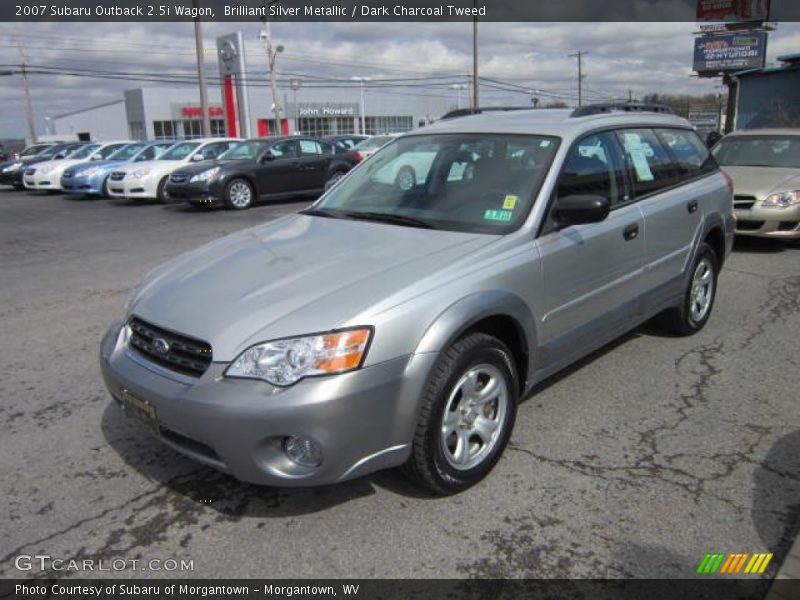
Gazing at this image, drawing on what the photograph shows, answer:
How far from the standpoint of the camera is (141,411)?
9.53ft

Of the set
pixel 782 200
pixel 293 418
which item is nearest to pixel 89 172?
pixel 782 200

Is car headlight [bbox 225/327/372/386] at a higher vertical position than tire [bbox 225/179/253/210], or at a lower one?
higher

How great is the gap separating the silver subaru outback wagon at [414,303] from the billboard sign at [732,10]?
4237 cm

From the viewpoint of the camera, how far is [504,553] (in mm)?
2662

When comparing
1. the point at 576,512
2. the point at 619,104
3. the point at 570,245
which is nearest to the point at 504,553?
the point at 576,512

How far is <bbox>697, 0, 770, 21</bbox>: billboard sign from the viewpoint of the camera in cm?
3912

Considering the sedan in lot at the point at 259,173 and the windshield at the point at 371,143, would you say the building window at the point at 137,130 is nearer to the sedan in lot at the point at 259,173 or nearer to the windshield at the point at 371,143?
the windshield at the point at 371,143

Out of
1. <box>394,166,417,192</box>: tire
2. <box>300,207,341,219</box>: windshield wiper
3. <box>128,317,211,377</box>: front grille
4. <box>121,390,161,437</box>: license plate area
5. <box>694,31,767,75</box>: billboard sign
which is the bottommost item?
<box>121,390,161,437</box>: license plate area

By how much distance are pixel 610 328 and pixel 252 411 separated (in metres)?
2.46

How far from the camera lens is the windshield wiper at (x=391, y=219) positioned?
3.65 metres

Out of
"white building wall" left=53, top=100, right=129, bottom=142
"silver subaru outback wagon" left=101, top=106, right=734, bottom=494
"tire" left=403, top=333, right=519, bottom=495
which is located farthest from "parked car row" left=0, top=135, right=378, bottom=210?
"white building wall" left=53, top=100, right=129, bottom=142

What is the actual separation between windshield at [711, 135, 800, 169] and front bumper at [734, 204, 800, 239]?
3.89 ft

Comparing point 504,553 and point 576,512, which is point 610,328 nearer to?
point 576,512

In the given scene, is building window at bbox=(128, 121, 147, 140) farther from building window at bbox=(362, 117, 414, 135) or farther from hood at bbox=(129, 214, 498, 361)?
hood at bbox=(129, 214, 498, 361)
